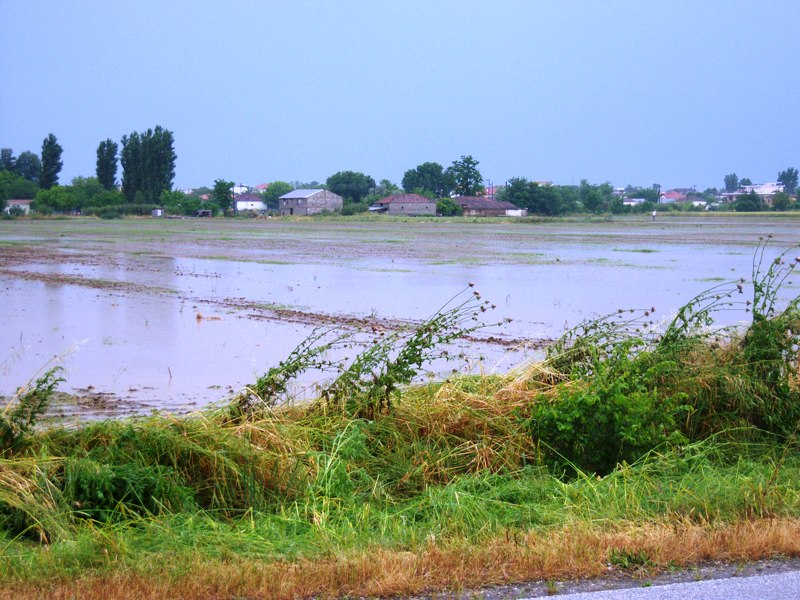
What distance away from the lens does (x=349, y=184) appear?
173 metres

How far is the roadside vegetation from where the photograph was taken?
4523 millimetres

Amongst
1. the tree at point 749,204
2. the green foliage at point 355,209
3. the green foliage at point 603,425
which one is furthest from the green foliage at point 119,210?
the green foliage at point 603,425

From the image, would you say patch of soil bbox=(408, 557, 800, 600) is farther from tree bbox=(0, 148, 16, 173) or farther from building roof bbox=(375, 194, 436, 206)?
tree bbox=(0, 148, 16, 173)

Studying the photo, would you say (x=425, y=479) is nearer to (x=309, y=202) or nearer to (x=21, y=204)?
(x=309, y=202)

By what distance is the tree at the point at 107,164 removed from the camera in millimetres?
149125

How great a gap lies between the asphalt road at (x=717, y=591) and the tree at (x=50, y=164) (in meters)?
148

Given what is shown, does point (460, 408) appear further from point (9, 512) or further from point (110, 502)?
point (9, 512)

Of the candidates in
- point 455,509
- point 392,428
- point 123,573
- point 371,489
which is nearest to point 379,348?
point 392,428

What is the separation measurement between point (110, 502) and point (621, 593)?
10.4 ft

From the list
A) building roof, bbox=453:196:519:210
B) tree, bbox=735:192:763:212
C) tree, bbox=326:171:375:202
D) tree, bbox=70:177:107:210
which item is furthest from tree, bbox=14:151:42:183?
tree, bbox=735:192:763:212

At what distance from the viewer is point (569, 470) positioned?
6793 mm

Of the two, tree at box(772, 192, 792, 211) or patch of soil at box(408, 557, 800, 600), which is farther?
tree at box(772, 192, 792, 211)

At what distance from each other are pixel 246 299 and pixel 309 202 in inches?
5256

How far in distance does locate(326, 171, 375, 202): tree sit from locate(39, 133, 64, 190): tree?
5048cm
